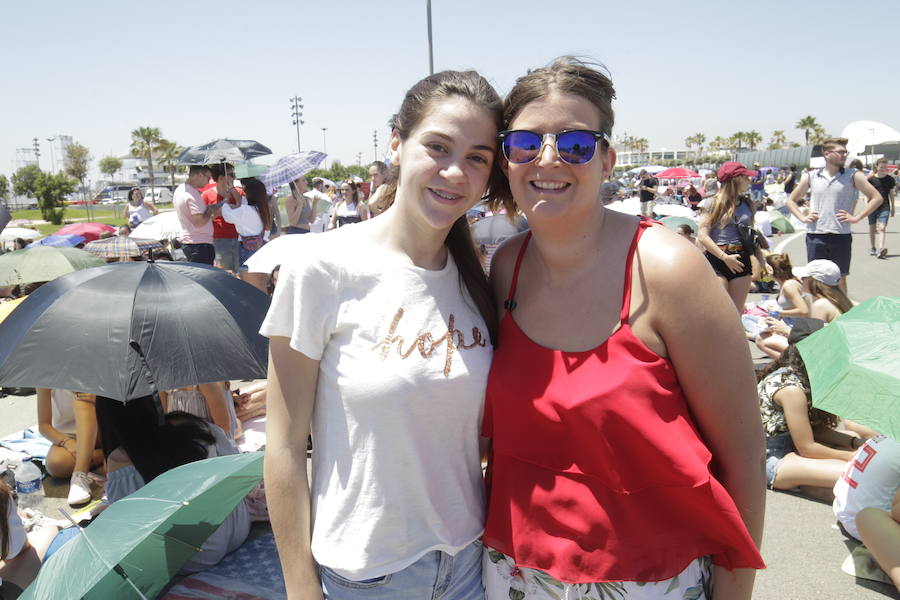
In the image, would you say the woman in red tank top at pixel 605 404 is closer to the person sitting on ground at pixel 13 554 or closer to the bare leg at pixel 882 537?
the bare leg at pixel 882 537

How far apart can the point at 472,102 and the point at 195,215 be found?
722 centimetres

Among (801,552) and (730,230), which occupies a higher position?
(730,230)

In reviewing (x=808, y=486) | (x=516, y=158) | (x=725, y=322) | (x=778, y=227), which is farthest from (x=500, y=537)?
(x=778, y=227)

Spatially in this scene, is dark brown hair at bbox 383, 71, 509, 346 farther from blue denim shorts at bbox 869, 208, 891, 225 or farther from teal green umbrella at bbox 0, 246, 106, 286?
blue denim shorts at bbox 869, 208, 891, 225

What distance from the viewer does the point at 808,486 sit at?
4254mm

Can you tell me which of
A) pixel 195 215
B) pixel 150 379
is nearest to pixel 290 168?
pixel 195 215

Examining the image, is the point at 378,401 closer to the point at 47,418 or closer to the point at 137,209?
the point at 47,418

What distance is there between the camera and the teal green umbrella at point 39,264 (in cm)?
696

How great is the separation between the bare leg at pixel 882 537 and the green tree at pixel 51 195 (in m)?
42.2

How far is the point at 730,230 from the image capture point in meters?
6.59

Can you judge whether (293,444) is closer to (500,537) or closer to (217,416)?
(500,537)

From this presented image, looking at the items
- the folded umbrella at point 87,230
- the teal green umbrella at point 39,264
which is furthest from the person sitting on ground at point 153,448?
the folded umbrella at point 87,230

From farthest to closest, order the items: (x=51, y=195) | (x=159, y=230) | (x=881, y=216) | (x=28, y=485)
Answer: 1. (x=51, y=195)
2. (x=881, y=216)
3. (x=159, y=230)
4. (x=28, y=485)

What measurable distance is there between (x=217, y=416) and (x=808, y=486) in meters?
3.97
